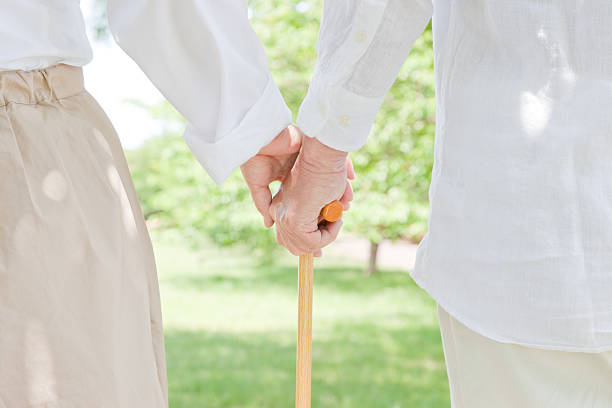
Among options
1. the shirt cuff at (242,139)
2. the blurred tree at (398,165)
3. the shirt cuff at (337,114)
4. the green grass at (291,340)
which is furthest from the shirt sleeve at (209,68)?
the blurred tree at (398,165)

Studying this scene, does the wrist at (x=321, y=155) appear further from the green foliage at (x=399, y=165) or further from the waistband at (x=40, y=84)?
the green foliage at (x=399, y=165)

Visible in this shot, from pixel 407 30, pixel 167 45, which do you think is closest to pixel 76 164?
pixel 167 45

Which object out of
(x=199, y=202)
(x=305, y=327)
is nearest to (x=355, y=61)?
(x=305, y=327)

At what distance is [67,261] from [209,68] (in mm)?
736

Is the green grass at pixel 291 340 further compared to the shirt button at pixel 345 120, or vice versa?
the green grass at pixel 291 340

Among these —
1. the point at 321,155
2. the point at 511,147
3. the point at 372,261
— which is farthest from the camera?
the point at 372,261

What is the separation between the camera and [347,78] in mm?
1758

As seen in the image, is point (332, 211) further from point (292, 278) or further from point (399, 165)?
point (292, 278)

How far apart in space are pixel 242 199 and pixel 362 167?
6.05 feet

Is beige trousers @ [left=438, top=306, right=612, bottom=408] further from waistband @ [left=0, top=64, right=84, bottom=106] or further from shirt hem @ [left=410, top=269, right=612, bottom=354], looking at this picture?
waistband @ [left=0, top=64, right=84, bottom=106]

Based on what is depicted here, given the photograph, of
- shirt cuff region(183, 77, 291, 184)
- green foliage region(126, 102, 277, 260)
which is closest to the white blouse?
shirt cuff region(183, 77, 291, 184)

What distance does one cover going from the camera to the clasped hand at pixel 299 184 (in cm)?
196

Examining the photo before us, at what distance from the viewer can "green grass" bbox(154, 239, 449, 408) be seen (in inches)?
221

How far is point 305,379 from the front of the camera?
2.05 meters
